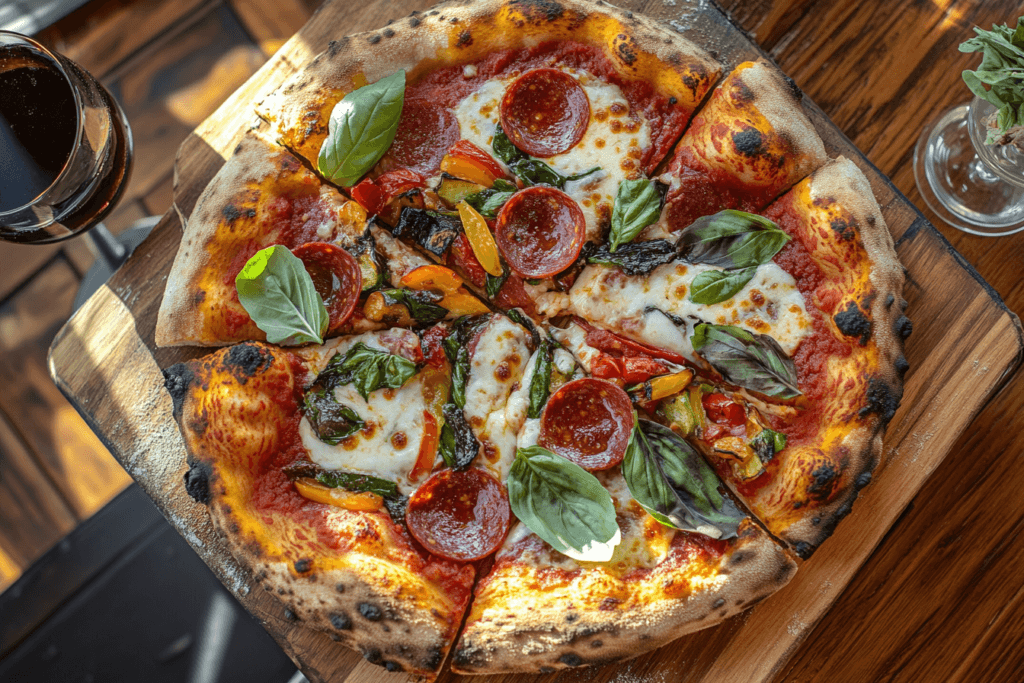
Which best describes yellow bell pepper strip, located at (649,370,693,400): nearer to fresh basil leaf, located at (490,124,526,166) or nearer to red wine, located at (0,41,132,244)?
fresh basil leaf, located at (490,124,526,166)

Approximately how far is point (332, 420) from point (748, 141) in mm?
1856

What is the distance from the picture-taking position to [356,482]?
2938 millimetres

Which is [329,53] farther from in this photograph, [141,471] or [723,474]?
[723,474]

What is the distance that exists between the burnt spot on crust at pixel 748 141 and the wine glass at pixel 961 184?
3.50 feet

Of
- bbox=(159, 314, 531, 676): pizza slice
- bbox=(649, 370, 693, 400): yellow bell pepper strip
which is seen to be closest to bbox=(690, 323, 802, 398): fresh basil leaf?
bbox=(649, 370, 693, 400): yellow bell pepper strip

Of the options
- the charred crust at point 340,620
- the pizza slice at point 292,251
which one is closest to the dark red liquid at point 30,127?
the pizza slice at point 292,251

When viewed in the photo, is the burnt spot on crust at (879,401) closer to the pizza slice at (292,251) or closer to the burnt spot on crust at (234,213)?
the pizza slice at (292,251)

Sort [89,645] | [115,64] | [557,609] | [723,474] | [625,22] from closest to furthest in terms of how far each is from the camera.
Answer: [557,609] → [723,474] → [625,22] → [89,645] → [115,64]

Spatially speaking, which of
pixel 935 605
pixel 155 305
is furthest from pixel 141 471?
pixel 935 605

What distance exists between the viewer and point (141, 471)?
10.9ft

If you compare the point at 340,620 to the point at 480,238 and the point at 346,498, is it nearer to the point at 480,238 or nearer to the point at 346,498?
the point at 346,498

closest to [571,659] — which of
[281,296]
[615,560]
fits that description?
[615,560]

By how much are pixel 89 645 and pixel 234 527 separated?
1762 millimetres

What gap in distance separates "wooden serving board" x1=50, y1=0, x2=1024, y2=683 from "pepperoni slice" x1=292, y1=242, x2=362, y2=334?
0.74 metres
